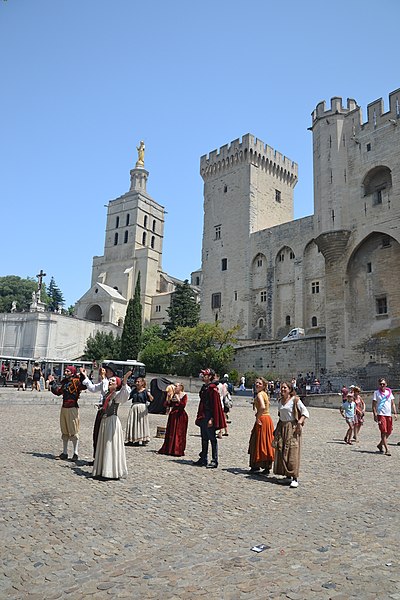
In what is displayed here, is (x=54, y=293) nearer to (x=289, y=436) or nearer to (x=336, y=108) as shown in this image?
(x=336, y=108)

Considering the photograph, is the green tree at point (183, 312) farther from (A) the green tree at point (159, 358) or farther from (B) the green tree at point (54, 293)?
(B) the green tree at point (54, 293)

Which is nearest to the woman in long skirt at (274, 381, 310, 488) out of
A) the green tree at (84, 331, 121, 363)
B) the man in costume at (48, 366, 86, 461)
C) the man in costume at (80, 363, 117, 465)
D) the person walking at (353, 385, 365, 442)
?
the man in costume at (80, 363, 117, 465)

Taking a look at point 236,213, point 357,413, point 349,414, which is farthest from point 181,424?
point 236,213

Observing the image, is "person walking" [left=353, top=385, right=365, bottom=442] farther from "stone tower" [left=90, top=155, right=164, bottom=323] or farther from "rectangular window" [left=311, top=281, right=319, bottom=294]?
"stone tower" [left=90, top=155, right=164, bottom=323]

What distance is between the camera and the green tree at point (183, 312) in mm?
54094

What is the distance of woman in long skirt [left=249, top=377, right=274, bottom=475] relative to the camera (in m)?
8.17

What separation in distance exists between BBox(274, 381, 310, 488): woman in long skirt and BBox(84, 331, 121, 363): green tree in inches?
1825

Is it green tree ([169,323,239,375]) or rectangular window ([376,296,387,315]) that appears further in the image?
green tree ([169,323,239,375])

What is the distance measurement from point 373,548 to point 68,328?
53.4m

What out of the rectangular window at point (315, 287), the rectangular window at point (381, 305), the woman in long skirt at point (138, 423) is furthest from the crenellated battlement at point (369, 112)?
the woman in long skirt at point (138, 423)

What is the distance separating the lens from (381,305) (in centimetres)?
3108

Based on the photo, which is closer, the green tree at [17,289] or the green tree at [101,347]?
the green tree at [101,347]

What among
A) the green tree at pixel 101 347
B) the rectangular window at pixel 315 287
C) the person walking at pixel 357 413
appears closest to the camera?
the person walking at pixel 357 413

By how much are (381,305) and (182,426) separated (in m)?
24.7
